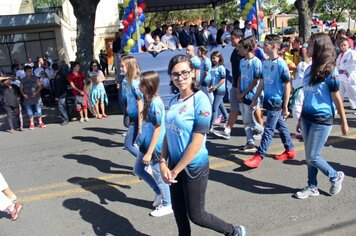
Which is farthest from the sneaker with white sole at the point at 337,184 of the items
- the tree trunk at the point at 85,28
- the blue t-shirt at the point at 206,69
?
the tree trunk at the point at 85,28

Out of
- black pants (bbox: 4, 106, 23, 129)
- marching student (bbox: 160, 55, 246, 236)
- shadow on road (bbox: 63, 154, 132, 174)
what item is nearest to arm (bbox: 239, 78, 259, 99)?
shadow on road (bbox: 63, 154, 132, 174)

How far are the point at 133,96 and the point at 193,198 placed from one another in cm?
211

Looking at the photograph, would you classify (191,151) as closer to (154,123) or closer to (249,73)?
(154,123)

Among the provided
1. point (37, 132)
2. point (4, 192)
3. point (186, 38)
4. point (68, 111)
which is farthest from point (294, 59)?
point (4, 192)

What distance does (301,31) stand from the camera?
15742mm

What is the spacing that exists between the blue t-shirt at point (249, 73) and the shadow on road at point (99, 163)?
216cm

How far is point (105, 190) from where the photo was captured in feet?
16.2

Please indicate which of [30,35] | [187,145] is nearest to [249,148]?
[187,145]

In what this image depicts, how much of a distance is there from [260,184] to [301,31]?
1256 centimetres

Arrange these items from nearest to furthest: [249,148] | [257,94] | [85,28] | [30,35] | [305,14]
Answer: [257,94] → [249,148] → [85,28] → [305,14] → [30,35]

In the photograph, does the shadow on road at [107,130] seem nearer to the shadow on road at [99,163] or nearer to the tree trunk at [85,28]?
the shadow on road at [99,163]

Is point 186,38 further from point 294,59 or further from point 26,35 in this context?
point 26,35

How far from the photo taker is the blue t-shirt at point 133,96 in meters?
4.66

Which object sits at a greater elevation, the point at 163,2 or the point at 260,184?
the point at 163,2
